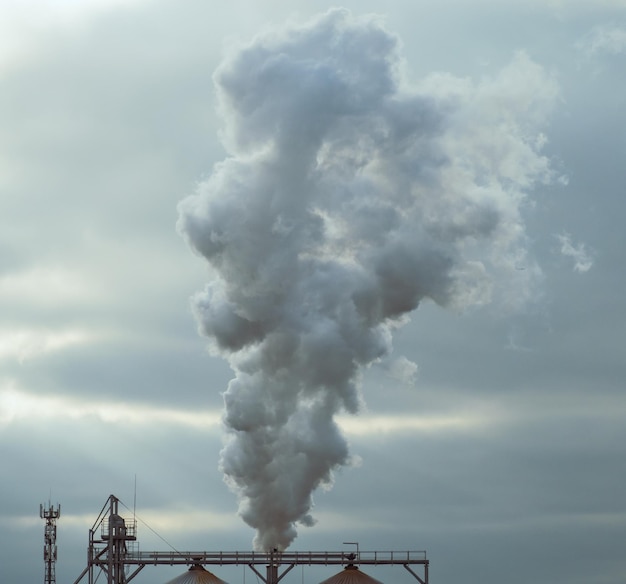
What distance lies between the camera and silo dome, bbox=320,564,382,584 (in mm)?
193875

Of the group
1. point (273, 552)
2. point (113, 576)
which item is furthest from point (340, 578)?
point (113, 576)

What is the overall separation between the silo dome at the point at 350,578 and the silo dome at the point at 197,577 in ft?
35.9

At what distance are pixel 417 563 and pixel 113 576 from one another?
99.6ft

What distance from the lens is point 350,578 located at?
194m

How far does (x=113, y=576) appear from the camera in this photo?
653 feet

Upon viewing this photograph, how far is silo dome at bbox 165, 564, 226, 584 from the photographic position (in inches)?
7667

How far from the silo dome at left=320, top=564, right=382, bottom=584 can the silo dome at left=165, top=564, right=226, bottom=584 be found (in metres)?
11.0

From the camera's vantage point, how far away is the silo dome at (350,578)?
194 metres

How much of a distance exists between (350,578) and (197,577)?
14998mm

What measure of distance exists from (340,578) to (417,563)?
8122 mm

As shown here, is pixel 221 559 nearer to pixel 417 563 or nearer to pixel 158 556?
pixel 158 556

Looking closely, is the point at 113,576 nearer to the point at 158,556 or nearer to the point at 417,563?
the point at 158,556

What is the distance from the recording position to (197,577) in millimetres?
195250

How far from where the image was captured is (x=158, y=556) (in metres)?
199
